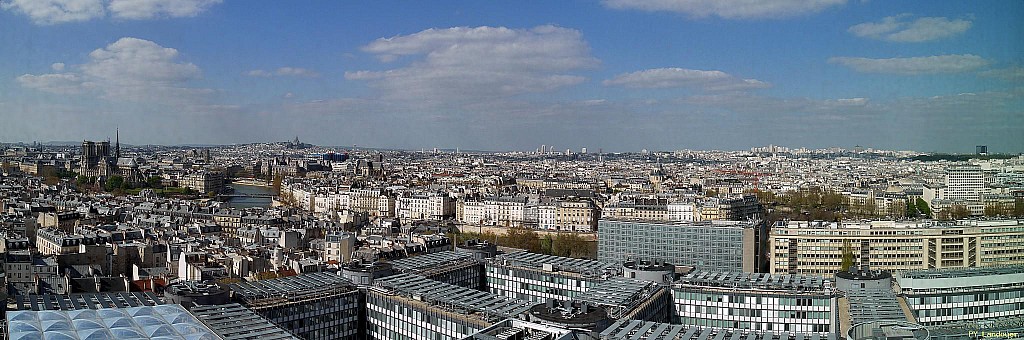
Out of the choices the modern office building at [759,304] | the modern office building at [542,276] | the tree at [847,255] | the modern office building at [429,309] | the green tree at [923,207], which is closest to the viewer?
the modern office building at [429,309]

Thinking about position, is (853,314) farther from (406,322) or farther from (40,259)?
(40,259)

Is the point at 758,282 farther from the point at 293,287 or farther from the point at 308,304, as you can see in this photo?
the point at 293,287

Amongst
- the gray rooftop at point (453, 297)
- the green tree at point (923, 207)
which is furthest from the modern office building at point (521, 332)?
the green tree at point (923, 207)

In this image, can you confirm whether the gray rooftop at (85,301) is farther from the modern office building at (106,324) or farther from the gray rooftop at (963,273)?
the gray rooftop at (963,273)

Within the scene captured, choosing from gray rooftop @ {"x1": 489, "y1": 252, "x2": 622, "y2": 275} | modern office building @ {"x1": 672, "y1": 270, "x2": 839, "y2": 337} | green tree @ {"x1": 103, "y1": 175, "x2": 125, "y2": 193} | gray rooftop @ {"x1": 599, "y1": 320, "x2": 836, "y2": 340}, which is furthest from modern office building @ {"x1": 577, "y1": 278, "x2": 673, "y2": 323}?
green tree @ {"x1": 103, "y1": 175, "x2": 125, "y2": 193}

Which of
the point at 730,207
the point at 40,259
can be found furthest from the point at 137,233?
the point at 730,207

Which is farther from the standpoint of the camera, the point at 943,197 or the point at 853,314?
the point at 943,197

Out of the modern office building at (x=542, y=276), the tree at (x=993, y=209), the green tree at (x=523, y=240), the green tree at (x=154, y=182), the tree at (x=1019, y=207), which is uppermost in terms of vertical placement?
the tree at (x=1019, y=207)
